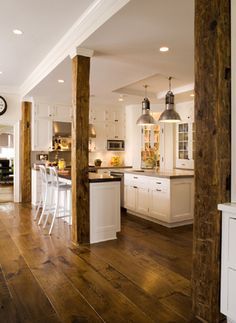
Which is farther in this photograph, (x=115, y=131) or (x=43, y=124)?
(x=115, y=131)

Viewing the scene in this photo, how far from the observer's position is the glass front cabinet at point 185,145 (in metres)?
6.64

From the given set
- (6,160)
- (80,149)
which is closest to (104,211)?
(80,149)

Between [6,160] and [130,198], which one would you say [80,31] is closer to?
[130,198]

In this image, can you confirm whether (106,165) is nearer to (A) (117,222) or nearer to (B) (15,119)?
(B) (15,119)

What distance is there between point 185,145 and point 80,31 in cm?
440

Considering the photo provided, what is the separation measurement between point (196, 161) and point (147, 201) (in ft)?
9.81

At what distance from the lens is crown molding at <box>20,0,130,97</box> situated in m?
2.68

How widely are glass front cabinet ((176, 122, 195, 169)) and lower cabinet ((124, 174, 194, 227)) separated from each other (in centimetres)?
215

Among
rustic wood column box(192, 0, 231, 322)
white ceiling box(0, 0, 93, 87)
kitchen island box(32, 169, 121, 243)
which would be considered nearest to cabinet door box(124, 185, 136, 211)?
kitchen island box(32, 169, 121, 243)

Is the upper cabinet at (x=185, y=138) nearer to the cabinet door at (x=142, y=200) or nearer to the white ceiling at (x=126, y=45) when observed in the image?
the white ceiling at (x=126, y=45)

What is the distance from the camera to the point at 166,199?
4469mm

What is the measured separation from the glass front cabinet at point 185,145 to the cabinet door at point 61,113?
3.01 metres

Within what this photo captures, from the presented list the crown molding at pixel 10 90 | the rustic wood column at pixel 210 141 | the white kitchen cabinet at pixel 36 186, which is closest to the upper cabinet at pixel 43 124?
the crown molding at pixel 10 90

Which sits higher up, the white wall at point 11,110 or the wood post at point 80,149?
the white wall at point 11,110
